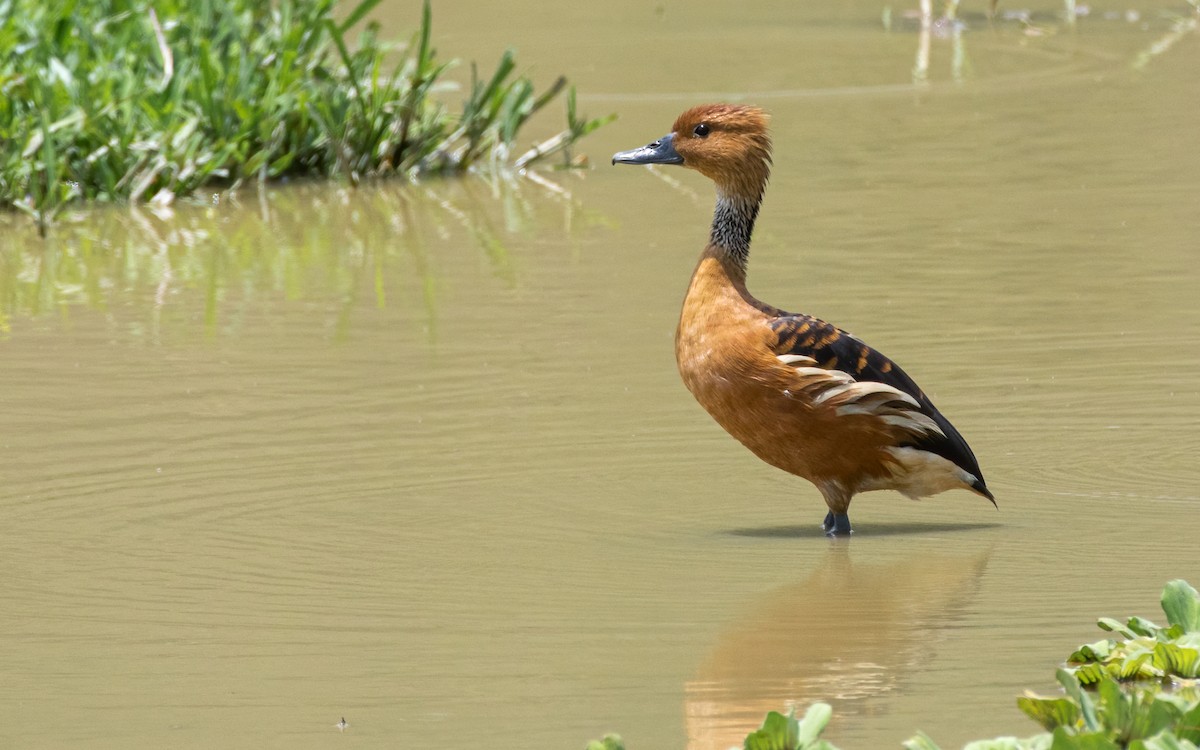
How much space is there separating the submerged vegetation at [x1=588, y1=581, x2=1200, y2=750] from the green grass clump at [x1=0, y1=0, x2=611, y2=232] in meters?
7.81

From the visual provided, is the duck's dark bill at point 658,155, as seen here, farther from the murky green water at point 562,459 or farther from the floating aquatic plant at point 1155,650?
the floating aquatic plant at point 1155,650

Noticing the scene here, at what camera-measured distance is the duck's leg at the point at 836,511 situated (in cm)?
571

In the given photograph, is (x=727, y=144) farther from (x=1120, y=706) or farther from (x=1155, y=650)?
(x=1120, y=706)

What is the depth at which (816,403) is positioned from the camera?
5.58 m

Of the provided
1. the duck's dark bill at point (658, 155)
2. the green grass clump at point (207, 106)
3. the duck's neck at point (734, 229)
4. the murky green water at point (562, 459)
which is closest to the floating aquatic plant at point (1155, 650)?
the murky green water at point (562, 459)

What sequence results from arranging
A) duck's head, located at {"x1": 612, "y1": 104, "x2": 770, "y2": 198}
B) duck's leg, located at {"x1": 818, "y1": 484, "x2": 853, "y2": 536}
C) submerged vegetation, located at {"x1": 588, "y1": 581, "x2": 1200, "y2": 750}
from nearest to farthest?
submerged vegetation, located at {"x1": 588, "y1": 581, "x2": 1200, "y2": 750} → duck's leg, located at {"x1": 818, "y1": 484, "x2": 853, "y2": 536} → duck's head, located at {"x1": 612, "y1": 104, "x2": 770, "y2": 198}

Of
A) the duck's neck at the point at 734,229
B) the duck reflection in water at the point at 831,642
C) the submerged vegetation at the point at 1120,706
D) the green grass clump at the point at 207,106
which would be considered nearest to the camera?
the submerged vegetation at the point at 1120,706

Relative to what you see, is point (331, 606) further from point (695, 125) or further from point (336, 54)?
point (336, 54)

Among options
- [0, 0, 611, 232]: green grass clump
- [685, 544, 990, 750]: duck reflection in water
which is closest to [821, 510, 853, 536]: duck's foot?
[685, 544, 990, 750]: duck reflection in water

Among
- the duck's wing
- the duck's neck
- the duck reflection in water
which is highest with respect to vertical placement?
the duck's neck

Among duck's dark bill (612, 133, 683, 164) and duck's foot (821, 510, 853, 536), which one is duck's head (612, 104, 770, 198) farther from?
duck's foot (821, 510, 853, 536)

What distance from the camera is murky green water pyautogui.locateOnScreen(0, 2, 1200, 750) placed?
427 cm

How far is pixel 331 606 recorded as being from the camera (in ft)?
16.1

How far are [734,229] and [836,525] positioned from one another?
101 centimetres
